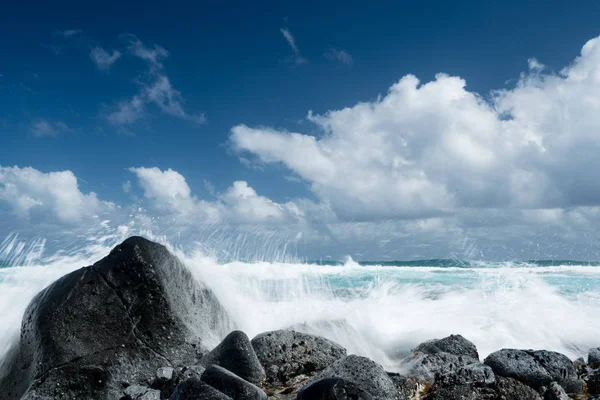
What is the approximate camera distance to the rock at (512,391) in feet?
17.9

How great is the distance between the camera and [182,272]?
23.3ft

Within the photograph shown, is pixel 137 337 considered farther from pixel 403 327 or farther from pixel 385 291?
pixel 385 291

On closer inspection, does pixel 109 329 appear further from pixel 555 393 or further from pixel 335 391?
pixel 555 393

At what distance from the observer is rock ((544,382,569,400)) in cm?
581

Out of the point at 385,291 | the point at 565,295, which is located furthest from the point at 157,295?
the point at 565,295

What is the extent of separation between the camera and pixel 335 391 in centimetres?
427

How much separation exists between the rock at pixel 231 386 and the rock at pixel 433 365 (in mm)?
2647

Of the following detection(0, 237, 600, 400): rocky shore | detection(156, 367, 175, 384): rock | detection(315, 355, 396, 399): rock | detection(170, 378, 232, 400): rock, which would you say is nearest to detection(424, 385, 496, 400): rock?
detection(0, 237, 600, 400): rocky shore

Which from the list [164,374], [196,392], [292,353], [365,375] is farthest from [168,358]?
[365,375]

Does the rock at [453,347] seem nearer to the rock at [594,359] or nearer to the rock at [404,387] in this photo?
the rock at [594,359]

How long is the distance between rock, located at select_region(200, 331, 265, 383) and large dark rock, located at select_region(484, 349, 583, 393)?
10.5 feet

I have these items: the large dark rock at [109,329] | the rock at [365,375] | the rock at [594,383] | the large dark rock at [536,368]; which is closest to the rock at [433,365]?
the large dark rock at [536,368]

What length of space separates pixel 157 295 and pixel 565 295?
14524mm

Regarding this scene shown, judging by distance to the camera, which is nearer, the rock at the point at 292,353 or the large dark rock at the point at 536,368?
the large dark rock at the point at 536,368
